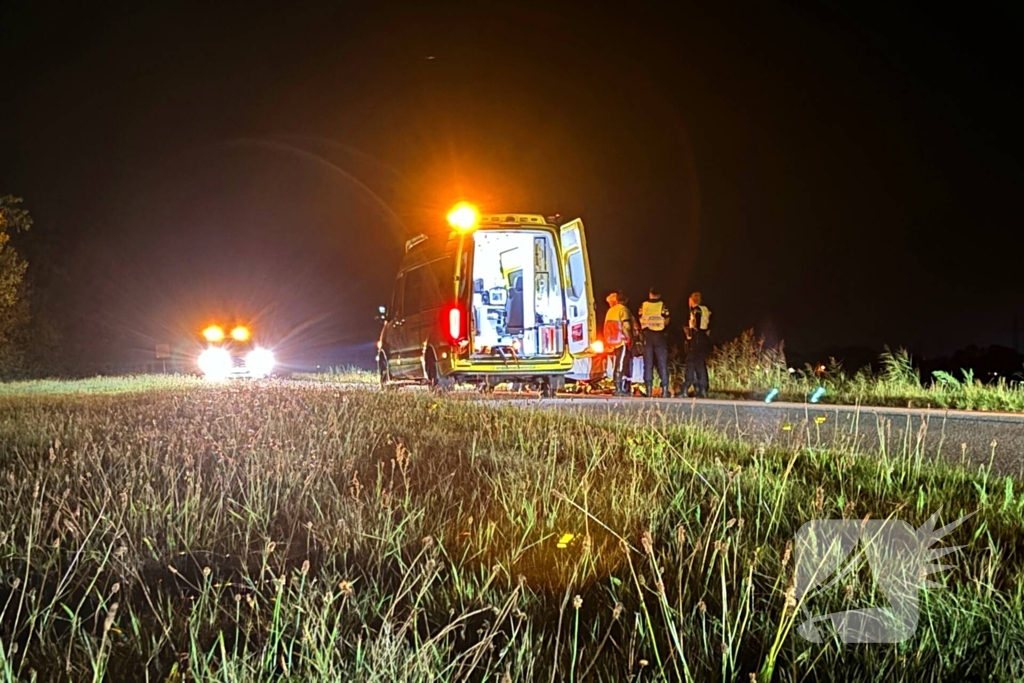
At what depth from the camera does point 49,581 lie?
3258 mm

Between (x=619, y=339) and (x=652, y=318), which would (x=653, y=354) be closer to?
(x=652, y=318)

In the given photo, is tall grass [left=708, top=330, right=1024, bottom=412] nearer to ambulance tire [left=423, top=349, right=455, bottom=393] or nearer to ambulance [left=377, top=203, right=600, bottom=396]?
ambulance [left=377, top=203, right=600, bottom=396]

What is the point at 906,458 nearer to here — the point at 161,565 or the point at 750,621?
the point at 750,621

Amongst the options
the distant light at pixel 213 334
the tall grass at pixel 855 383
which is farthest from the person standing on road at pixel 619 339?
the distant light at pixel 213 334

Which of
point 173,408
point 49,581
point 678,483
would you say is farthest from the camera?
point 173,408

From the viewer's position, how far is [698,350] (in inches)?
556

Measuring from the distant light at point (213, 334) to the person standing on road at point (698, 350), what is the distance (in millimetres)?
16122

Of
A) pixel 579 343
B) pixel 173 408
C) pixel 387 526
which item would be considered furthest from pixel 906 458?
pixel 579 343

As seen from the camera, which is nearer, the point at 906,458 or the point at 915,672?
the point at 915,672

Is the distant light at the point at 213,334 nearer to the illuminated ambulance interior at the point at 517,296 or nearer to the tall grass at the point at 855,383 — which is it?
the illuminated ambulance interior at the point at 517,296

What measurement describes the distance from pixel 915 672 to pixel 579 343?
10.8m

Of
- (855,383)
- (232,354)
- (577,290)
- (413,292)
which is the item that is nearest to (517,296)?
(577,290)

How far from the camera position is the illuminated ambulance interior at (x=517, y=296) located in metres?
13.2

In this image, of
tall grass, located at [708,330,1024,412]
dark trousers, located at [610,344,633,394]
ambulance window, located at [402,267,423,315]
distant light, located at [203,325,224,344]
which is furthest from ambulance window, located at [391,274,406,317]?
distant light, located at [203,325,224,344]
